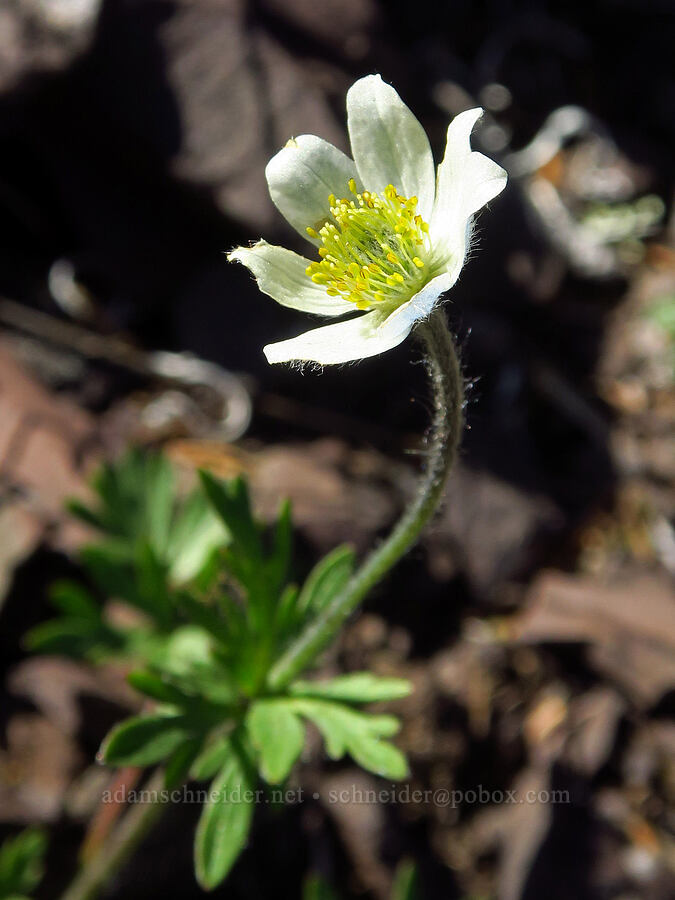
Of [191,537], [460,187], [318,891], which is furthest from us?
[191,537]

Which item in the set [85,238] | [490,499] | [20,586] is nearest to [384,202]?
[490,499]

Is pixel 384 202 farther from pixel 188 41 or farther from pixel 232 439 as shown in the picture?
pixel 188 41

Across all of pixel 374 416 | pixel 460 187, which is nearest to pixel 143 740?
pixel 460 187

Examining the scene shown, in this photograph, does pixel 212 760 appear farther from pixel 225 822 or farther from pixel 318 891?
pixel 318 891

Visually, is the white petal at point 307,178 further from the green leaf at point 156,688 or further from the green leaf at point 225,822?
the green leaf at point 225,822

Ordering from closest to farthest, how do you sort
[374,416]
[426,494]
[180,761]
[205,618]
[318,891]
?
[426,494] < [180,761] < [205,618] < [318,891] < [374,416]

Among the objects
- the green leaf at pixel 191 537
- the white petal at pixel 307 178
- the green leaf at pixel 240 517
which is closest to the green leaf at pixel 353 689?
the green leaf at pixel 240 517

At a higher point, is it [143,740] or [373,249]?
[373,249]
